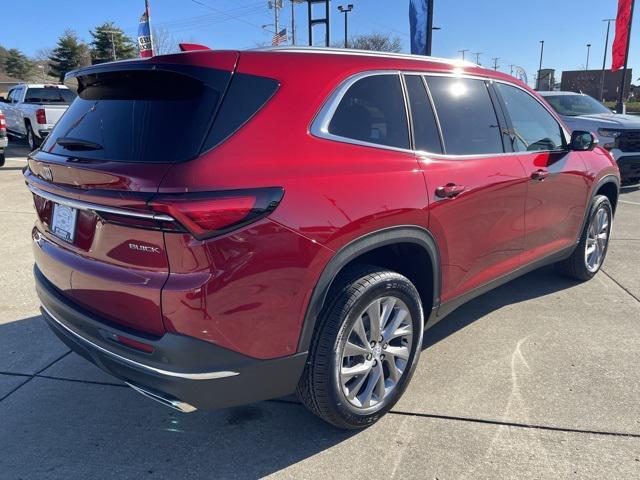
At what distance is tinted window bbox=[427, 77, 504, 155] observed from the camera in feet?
10.1

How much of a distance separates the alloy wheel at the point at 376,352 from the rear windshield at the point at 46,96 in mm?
15090

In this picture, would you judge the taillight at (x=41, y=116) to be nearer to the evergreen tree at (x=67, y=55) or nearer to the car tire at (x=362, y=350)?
the car tire at (x=362, y=350)

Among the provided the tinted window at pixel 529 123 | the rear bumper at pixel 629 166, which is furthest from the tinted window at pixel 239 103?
the rear bumper at pixel 629 166

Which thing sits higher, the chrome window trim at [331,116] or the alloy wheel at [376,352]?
the chrome window trim at [331,116]

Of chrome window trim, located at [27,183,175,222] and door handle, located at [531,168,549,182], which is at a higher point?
chrome window trim, located at [27,183,175,222]

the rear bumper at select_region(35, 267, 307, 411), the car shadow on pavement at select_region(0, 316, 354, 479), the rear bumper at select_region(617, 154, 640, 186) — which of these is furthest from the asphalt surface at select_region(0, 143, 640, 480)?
the rear bumper at select_region(617, 154, 640, 186)

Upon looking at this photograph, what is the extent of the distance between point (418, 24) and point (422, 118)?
39.4 feet

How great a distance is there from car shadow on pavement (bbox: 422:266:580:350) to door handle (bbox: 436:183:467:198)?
4.03 ft

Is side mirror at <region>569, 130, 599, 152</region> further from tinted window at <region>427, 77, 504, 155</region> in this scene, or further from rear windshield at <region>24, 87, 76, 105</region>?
rear windshield at <region>24, 87, 76, 105</region>

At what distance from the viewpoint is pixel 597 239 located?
4.93 meters

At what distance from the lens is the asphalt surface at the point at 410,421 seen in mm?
2486

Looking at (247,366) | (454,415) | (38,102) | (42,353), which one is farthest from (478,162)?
(38,102)

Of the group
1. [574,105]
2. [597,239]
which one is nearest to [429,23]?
[574,105]

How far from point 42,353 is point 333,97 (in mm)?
2701
